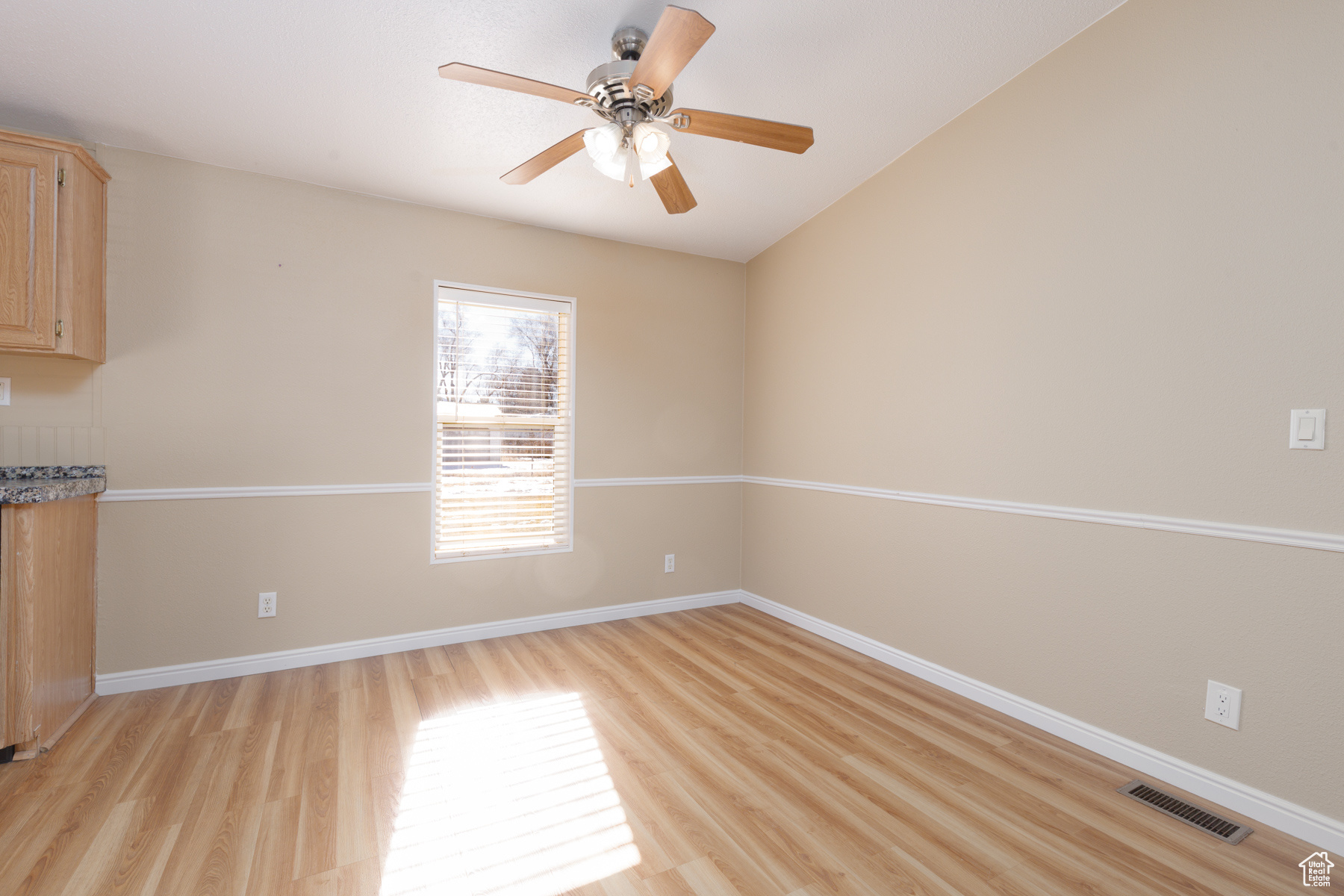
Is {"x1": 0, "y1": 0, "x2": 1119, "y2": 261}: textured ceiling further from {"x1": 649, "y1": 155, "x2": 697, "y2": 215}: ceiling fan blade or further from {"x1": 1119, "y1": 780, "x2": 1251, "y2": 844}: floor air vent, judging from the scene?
{"x1": 1119, "y1": 780, "x2": 1251, "y2": 844}: floor air vent

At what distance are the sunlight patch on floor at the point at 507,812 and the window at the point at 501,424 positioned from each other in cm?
123

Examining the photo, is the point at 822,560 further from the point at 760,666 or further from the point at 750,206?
the point at 750,206

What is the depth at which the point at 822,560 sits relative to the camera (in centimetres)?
365

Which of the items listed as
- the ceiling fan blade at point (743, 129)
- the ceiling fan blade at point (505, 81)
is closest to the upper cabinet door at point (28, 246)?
the ceiling fan blade at point (505, 81)

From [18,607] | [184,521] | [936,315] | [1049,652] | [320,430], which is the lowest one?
[1049,652]

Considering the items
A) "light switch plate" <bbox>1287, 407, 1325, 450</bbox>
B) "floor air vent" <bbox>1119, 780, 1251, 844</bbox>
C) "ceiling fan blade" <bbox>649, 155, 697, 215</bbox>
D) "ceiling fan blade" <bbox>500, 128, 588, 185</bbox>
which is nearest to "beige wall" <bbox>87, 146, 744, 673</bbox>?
A: "ceiling fan blade" <bbox>500, 128, 588, 185</bbox>

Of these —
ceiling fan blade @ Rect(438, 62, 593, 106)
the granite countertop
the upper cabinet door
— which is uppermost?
ceiling fan blade @ Rect(438, 62, 593, 106)

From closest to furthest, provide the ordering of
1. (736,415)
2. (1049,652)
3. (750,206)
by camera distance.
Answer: (1049,652), (750,206), (736,415)

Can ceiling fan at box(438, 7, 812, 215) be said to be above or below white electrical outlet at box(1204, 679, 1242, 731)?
above

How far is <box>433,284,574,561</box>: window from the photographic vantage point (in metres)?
3.41

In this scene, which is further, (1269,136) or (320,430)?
(320,430)

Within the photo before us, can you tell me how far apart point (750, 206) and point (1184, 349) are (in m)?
2.25

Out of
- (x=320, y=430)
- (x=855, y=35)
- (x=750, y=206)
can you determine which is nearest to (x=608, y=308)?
(x=750, y=206)

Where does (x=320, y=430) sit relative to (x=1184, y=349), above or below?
below
